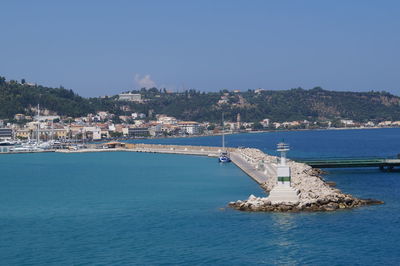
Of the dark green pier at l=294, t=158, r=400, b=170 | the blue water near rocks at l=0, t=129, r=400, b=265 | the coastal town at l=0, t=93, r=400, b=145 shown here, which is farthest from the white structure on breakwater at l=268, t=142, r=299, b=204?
the coastal town at l=0, t=93, r=400, b=145

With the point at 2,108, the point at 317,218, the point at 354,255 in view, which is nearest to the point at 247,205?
the point at 317,218

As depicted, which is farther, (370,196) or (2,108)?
(2,108)

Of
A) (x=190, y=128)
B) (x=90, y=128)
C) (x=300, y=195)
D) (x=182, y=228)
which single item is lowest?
(x=182, y=228)

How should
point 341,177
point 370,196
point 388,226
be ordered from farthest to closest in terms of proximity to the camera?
point 341,177 → point 370,196 → point 388,226

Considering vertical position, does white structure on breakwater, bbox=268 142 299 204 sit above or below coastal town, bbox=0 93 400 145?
below

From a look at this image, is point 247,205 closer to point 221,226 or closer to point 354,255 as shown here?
point 221,226

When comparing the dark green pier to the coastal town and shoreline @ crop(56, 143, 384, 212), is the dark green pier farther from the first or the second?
the coastal town

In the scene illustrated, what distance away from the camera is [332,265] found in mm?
20891

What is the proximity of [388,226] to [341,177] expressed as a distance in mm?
17633

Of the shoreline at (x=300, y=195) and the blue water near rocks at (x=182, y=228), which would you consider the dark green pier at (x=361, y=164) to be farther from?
the blue water near rocks at (x=182, y=228)

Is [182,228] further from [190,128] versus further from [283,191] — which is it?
[190,128]

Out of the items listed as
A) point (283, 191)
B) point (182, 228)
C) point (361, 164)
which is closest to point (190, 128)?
point (361, 164)

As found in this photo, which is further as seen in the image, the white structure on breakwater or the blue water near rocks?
the white structure on breakwater

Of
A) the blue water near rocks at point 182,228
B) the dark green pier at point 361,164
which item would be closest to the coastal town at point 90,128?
the dark green pier at point 361,164
